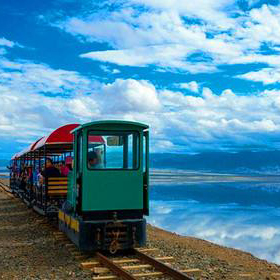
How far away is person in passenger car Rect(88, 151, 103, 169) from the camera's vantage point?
9492 millimetres

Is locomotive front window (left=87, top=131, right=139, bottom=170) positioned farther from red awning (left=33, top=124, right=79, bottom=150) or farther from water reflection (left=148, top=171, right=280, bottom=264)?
water reflection (left=148, top=171, right=280, bottom=264)

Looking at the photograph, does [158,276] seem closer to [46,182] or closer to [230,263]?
[230,263]

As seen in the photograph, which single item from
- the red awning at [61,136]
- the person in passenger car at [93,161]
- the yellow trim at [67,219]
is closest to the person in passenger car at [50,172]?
the red awning at [61,136]

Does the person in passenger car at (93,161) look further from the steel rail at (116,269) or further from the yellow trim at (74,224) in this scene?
the steel rail at (116,269)

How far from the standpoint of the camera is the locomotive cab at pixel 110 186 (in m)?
9.27

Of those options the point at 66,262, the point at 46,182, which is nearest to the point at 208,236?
the point at 46,182

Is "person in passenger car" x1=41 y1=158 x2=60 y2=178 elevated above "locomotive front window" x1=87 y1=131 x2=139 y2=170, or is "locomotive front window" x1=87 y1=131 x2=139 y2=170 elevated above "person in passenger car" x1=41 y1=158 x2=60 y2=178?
"locomotive front window" x1=87 y1=131 x2=139 y2=170

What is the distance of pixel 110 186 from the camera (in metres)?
9.55

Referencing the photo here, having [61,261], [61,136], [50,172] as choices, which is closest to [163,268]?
[61,261]

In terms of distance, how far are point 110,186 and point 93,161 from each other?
0.65m

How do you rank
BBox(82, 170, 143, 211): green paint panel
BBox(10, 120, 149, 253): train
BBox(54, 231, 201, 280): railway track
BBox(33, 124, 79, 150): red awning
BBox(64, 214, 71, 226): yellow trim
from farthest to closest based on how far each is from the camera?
BBox(33, 124, 79, 150): red awning
BBox(64, 214, 71, 226): yellow trim
BBox(82, 170, 143, 211): green paint panel
BBox(10, 120, 149, 253): train
BBox(54, 231, 201, 280): railway track

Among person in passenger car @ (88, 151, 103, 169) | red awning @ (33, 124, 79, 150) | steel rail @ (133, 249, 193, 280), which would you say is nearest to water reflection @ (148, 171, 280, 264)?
steel rail @ (133, 249, 193, 280)

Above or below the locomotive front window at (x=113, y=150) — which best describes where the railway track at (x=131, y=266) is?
below

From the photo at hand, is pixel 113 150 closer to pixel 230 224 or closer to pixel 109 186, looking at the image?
pixel 109 186
